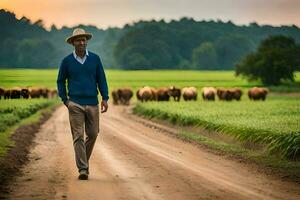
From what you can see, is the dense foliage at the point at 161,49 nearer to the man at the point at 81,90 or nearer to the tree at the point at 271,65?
the tree at the point at 271,65

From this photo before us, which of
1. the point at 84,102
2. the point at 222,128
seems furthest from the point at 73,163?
the point at 222,128

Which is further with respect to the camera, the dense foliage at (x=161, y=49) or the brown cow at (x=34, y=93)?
the dense foliage at (x=161, y=49)

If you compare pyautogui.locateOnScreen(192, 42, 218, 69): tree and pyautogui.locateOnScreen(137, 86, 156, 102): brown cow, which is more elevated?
pyautogui.locateOnScreen(192, 42, 218, 69): tree

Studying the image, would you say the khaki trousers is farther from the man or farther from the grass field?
the grass field

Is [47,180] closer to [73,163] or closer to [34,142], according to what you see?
[73,163]

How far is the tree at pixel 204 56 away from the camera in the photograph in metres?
168

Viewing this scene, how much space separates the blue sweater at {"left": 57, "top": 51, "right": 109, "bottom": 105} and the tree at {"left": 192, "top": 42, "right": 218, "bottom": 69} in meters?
157

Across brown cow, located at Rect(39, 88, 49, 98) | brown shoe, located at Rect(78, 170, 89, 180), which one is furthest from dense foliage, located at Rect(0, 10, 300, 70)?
brown shoe, located at Rect(78, 170, 89, 180)

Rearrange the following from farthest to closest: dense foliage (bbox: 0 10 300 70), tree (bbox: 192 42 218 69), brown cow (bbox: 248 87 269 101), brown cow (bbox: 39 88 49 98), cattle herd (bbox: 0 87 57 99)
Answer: tree (bbox: 192 42 218 69) < dense foliage (bbox: 0 10 300 70) < brown cow (bbox: 39 88 49 98) < cattle herd (bbox: 0 87 57 99) < brown cow (bbox: 248 87 269 101)

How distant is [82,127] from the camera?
11.2 metres

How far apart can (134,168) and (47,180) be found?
2137 millimetres

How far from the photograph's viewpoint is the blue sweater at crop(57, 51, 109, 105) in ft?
36.9

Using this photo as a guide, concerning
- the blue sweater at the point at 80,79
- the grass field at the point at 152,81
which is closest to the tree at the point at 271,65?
the grass field at the point at 152,81

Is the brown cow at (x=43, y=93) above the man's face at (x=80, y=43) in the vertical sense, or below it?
below
